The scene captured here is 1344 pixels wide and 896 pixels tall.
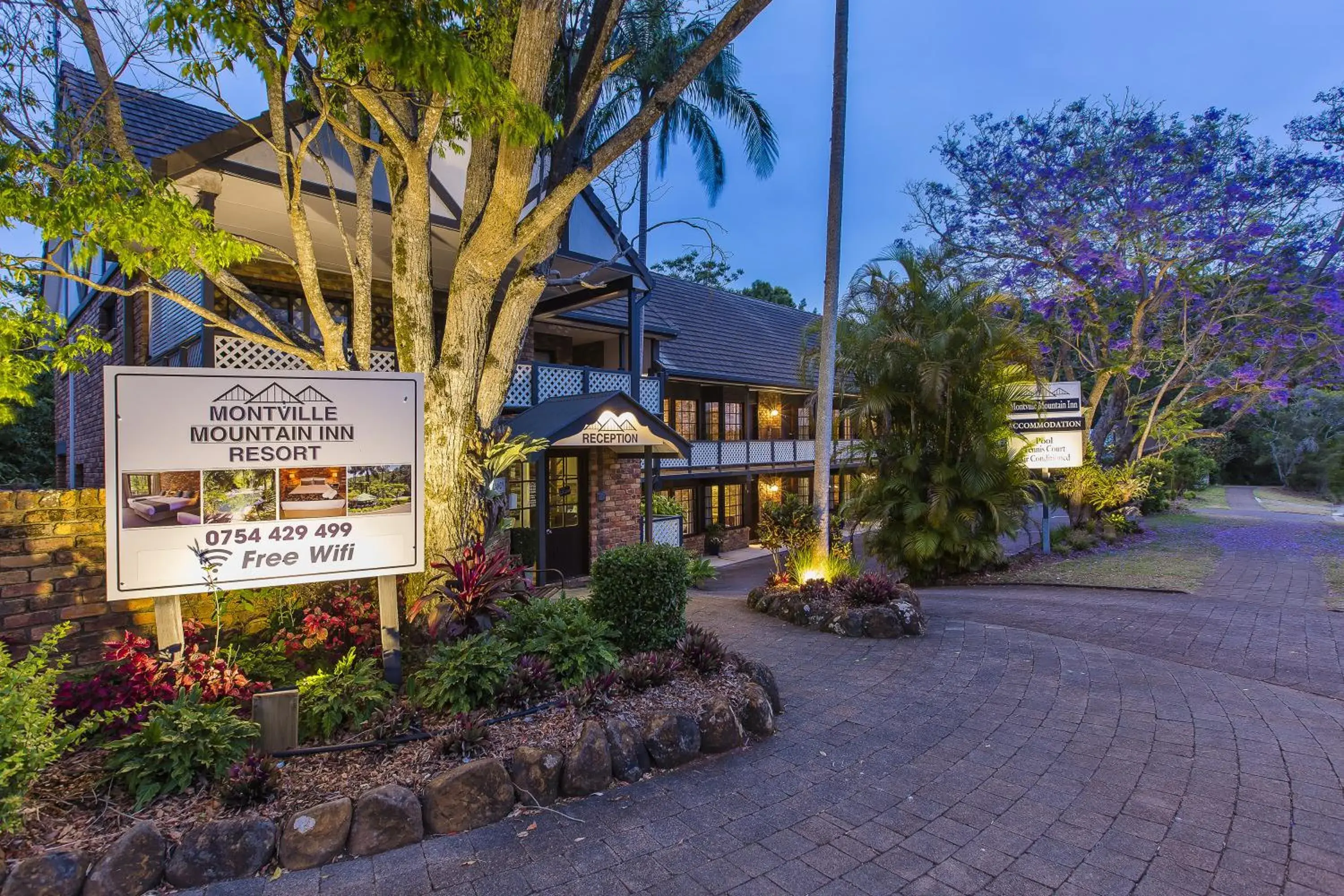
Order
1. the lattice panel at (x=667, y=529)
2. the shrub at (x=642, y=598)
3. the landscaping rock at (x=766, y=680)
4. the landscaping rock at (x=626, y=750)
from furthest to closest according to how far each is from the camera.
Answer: the lattice panel at (x=667, y=529) → the shrub at (x=642, y=598) → the landscaping rock at (x=766, y=680) → the landscaping rock at (x=626, y=750)

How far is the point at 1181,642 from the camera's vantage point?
6422mm

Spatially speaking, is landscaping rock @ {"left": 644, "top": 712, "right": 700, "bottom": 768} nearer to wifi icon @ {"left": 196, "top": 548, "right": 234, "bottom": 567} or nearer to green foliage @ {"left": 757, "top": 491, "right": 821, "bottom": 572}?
wifi icon @ {"left": 196, "top": 548, "right": 234, "bottom": 567}

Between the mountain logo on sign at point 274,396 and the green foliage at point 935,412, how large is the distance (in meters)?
8.24

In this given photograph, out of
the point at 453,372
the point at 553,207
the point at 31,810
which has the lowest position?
the point at 31,810

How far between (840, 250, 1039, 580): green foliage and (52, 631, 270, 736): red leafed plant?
898 centimetres

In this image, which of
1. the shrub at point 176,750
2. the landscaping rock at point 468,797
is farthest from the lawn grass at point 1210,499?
the shrub at point 176,750

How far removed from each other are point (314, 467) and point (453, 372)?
4.41ft

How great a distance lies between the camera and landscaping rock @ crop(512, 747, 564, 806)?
11.2 feet

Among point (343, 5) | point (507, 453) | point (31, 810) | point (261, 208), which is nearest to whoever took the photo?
A: point (31, 810)

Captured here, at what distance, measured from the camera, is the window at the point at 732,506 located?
1984cm

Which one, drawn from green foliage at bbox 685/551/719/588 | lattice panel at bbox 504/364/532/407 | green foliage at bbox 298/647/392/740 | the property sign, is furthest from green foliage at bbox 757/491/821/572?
green foliage at bbox 298/647/392/740

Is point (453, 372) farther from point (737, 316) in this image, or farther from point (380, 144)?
point (737, 316)

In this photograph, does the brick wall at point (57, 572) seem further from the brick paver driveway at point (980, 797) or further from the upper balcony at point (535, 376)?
the upper balcony at point (535, 376)

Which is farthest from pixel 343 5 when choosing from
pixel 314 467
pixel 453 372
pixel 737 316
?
pixel 737 316
